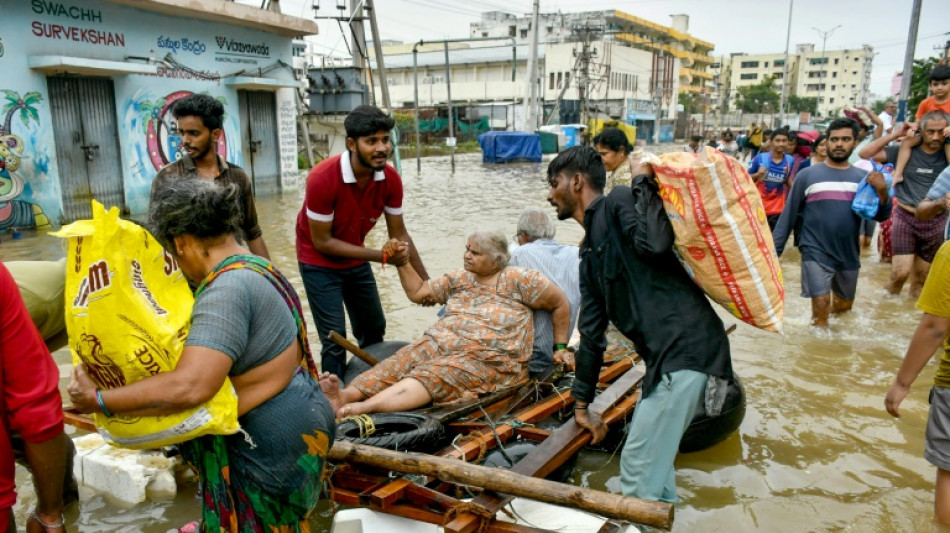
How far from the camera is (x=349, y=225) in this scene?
A: 449 centimetres

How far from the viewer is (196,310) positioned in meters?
1.89

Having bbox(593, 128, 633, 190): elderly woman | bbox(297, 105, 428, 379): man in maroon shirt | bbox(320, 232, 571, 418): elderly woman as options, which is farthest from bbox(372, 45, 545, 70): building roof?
bbox(320, 232, 571, 418): elderly woman

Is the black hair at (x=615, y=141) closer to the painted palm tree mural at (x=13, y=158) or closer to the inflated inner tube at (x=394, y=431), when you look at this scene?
the inflated inner tube at (x=394, y=431)

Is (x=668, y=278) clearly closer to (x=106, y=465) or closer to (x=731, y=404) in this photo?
(x=731, y=404)

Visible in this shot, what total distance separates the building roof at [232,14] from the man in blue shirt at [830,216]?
11.6 m

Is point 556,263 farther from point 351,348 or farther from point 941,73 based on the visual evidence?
point 941,73

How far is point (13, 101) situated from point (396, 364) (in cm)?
1021

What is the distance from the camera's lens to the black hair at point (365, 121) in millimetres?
4137

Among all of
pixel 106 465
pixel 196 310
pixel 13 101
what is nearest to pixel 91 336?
pixel 196 310

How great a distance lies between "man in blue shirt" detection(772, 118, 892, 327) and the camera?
5.98m

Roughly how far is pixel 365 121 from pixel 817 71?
136 m

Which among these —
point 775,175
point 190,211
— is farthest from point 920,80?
point 190,211

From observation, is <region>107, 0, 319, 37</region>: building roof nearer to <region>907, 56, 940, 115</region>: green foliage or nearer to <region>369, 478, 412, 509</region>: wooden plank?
<region>369, 478, 412, 509</region>: wooden plank

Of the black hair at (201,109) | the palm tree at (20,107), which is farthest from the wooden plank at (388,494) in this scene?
the palm tree at (20,107)
